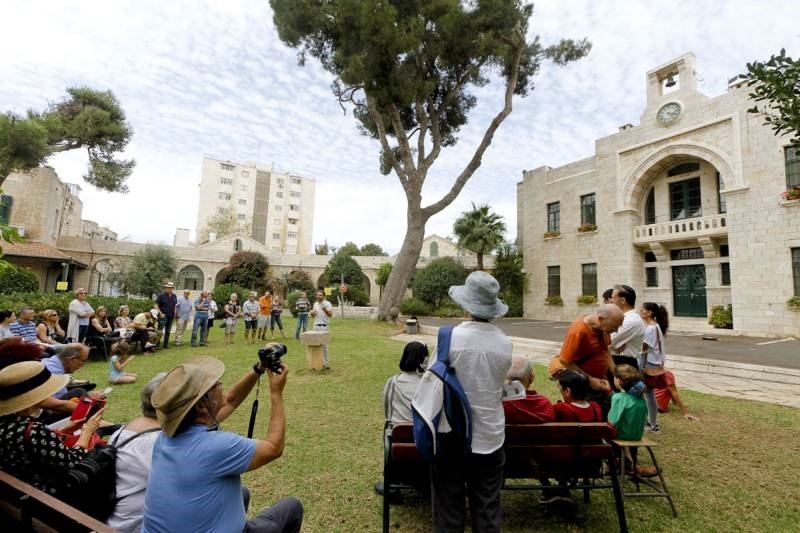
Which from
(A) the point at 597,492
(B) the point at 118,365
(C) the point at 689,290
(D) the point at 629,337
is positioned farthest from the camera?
(C) the point at 689,290

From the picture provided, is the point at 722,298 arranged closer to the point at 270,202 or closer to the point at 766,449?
the point at 766,449

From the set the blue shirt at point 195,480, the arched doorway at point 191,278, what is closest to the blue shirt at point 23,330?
the blue shirt at point 195,480

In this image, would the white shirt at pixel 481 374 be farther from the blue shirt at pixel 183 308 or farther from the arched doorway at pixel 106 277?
the arched doorway at pixel 106 277

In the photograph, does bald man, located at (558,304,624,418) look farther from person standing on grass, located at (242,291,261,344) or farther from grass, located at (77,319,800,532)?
person standing on grass, located at (242,291,261,344)

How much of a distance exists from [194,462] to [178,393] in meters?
0.27

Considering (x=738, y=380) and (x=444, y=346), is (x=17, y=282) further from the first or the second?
(x=738, y=380)

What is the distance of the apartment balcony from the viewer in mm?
15240

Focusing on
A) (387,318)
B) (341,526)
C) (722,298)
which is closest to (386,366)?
(341,526)

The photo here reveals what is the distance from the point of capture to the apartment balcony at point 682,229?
15.2 m

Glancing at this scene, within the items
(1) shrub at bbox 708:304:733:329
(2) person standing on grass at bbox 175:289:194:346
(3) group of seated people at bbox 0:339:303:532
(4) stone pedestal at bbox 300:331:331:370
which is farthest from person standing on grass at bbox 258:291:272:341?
(1) shrub at bbox 708:304:733:329

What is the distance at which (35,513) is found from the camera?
1.50m

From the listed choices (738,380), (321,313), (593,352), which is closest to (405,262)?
(321,313)

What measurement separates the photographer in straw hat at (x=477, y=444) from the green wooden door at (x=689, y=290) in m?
18.9

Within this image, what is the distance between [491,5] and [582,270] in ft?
43.5
